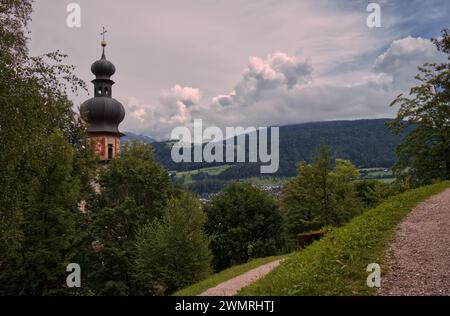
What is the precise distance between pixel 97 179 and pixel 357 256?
31.3 meters

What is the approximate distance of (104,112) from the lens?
58875 mm

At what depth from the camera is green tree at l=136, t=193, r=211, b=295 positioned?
85.7ft

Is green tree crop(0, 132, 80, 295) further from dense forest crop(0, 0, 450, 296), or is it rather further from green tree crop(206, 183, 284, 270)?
green tree crop(206, 183, 284, 270)

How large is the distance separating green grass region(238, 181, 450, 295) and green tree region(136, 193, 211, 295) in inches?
497

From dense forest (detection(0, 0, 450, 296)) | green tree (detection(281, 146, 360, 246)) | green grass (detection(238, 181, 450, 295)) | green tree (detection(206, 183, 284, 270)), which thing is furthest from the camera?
green tree (detection(206, 183, 284, 270))

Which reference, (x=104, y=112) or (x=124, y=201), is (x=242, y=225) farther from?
(x=104, y=112)

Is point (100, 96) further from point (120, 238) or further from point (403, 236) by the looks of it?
point (403, 236)

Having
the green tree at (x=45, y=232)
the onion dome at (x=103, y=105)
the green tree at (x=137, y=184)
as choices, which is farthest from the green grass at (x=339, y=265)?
the onion dome at (x=103, y=105)

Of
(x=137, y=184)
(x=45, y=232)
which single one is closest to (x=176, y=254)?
(x=45, y=232)

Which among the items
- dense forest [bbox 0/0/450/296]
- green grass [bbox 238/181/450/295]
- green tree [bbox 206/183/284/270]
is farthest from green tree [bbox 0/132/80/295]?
green grass [bbox 238/181/450/295]

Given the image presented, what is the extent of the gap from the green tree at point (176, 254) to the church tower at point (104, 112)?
103 feet

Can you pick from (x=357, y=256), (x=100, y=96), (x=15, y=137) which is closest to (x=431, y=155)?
(x=357, y=256)

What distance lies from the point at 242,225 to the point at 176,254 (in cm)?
1783

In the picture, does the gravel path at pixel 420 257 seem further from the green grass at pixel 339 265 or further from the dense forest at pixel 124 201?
the dense forest at pixel 124 201
